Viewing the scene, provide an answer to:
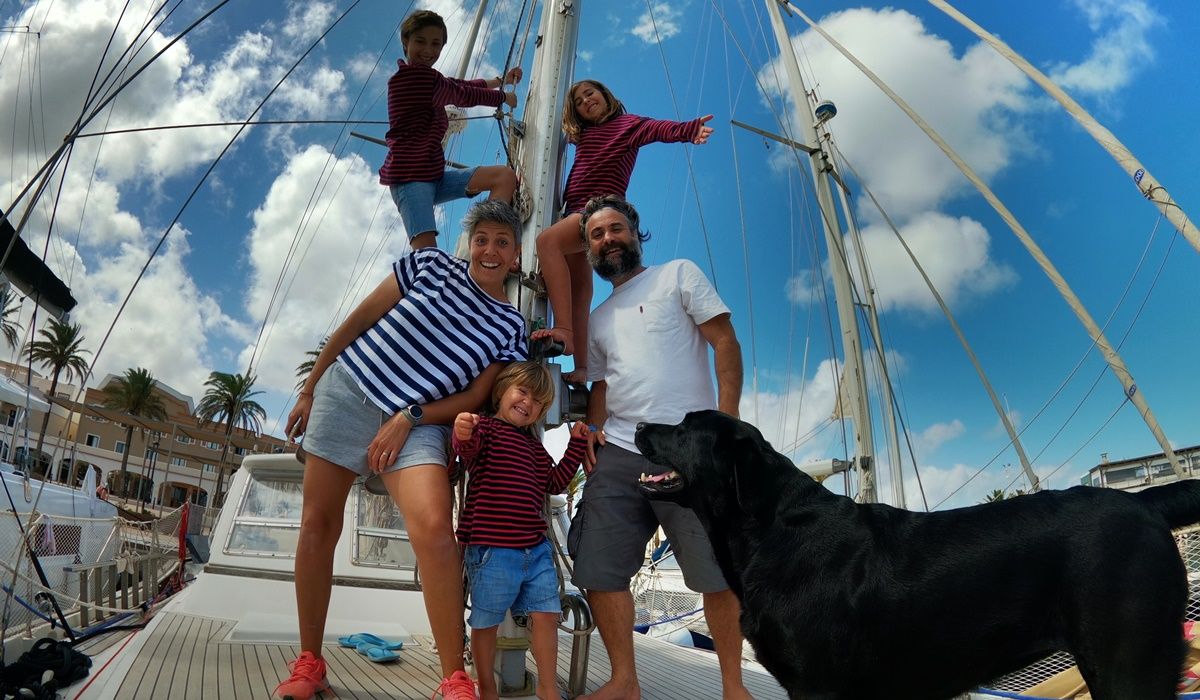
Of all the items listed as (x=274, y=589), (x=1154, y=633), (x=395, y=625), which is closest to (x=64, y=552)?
(x=274, y=589)

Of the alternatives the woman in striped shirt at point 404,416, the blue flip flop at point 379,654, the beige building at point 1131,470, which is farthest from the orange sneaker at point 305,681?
the beige building at point 1131,470

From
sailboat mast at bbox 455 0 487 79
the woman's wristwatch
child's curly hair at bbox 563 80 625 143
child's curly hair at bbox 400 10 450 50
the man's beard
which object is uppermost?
sailboat mast at bbox 455 0 487 79

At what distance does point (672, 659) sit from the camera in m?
5.00

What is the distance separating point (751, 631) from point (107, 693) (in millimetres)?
2493

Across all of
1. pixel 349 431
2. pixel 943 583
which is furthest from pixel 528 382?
pixel 943 583

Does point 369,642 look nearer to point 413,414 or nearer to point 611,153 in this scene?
point 413,414

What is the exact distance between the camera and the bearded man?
9.14ft

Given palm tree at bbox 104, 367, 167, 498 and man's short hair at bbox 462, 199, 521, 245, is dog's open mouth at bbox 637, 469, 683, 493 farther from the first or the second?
palm tree at bbox 104, 367, 167, 498

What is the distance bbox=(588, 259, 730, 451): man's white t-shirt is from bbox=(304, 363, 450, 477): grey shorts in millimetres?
801

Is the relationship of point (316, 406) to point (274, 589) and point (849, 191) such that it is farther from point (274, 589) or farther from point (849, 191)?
point (849, 191)

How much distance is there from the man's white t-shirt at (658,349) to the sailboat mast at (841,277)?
8270 millimetres

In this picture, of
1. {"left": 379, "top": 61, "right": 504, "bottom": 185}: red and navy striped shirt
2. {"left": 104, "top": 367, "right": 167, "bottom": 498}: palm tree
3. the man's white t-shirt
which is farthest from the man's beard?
{"left": 104, "top": 367, "right": 167, "bottom": 498}: palm tree

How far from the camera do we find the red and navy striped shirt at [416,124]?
398cm

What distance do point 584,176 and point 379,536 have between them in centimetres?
383
